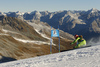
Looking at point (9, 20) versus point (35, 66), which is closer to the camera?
point (35, 66)

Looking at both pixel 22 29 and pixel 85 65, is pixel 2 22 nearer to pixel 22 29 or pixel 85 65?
pixel 22 29

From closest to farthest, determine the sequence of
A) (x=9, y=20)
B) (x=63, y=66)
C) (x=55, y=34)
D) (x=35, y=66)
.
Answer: (x=63, y=66)
(x=35, y=66)
(x=55, y=34)
(x=9, y=20)

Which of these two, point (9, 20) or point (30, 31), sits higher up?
point (9, 20)

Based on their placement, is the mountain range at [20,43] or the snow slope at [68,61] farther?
the mountain range at [20,43]

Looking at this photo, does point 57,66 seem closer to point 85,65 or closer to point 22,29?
point 85,65

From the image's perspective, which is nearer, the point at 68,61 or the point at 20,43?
the point at 68,61

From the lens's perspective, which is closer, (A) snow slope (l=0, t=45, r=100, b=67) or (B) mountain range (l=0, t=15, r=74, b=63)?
(A) snow slope (l=0, t=45, r=100, b=67)

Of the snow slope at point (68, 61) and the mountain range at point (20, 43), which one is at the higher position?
the snow slope at point (68, 61)

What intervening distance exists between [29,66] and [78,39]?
1386 centimetres

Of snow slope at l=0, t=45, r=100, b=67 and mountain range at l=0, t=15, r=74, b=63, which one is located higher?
snow slope at l=0, t=45, r=100, b=67

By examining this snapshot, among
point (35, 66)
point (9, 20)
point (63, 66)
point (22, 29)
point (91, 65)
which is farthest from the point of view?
point (9, 20)

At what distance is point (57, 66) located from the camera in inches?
333

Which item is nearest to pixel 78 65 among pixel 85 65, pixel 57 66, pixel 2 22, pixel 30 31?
pixel 85 65

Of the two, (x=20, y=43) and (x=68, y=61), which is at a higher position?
(x=68, y=61)
